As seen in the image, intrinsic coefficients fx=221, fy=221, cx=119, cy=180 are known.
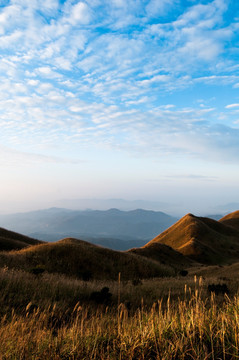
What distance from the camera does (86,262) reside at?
28516 millimetres

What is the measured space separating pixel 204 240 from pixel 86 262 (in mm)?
60635

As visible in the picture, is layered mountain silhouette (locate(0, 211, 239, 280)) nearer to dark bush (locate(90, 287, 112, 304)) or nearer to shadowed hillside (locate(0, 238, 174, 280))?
shadowed hillside (locate(0, 238, 174, 280))

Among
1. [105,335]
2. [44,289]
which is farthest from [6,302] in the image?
[105,335]

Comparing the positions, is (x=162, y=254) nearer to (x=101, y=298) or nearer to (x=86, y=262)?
(x=86, y=262)

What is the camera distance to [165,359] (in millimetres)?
3502

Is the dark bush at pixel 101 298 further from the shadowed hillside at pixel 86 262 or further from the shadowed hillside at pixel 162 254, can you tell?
the shadowed hillside at pixel 162 254

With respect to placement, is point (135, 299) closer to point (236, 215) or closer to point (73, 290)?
point (73, 290)

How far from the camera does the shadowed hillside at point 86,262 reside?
81.6 feet

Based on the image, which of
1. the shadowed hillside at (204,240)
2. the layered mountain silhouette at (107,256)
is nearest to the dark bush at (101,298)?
the layered mountain silhouette at (107,256)

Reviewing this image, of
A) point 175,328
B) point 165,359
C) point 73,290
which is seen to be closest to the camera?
point 165,359

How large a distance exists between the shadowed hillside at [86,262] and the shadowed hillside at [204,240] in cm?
3221

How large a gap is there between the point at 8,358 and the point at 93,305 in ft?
20.6

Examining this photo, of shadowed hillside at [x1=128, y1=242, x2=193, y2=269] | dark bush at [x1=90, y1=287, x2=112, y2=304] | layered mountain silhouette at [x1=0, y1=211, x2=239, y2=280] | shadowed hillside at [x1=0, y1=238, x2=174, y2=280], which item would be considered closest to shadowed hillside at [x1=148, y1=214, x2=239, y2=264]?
layered mountain silhouette at [x1=0, y1=211, x2=239, y2=280]

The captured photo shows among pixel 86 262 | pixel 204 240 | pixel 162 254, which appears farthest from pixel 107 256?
pixel 204 240
